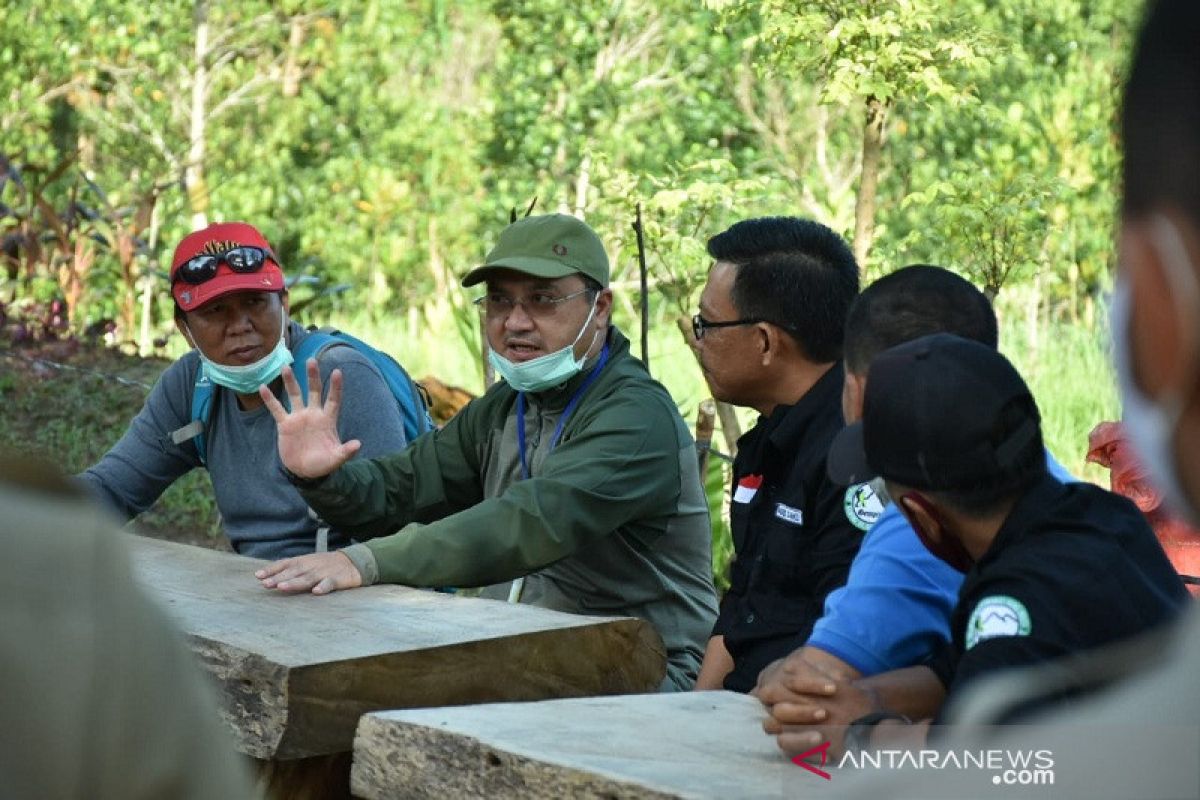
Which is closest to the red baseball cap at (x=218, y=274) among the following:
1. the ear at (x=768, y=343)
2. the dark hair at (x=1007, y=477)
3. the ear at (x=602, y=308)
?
the ear at (x=602, y=308)

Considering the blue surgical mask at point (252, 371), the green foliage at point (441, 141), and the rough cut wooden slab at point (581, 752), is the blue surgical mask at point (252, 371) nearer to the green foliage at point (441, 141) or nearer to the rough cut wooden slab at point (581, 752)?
the rough cut wooden slab at point (581, 752)

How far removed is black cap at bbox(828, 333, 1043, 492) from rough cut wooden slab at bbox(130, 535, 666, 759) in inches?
39.1

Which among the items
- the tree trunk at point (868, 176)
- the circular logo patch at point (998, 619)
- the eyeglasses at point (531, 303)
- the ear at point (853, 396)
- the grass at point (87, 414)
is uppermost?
the tree trunk at point (868, 176)

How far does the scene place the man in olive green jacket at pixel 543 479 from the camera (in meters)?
3.58

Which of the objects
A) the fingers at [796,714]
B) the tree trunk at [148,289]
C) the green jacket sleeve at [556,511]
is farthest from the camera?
the tree trunk at [148,289]

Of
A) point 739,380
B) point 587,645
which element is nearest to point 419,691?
point 587,645

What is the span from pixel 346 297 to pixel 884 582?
10.4 metres

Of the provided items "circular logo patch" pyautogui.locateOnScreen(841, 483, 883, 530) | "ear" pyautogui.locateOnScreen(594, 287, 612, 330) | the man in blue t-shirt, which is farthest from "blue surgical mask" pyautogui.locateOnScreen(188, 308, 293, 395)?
the man in blue t-shirt

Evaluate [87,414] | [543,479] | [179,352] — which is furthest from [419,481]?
[179,352]

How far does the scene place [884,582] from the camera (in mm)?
2605

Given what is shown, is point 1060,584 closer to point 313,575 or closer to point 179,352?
point 313,575

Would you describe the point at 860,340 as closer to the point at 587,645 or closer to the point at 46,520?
the point at 587,645

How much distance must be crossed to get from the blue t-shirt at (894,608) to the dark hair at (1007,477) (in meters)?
0.27

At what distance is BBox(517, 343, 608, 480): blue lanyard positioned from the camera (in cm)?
400
